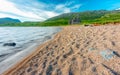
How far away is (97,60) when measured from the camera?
29.0 ft

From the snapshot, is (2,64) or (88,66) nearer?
(88,66)

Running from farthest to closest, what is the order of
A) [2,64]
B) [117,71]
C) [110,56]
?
[2,64] → [110,56] → [117,71]

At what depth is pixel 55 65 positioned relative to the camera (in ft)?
28.5

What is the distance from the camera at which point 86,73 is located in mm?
7148

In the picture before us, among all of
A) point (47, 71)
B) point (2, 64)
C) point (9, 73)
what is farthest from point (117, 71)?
point (2, 64)

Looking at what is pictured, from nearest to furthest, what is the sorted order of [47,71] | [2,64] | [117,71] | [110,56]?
[117,71], [47,71], [110,56], [2,64]

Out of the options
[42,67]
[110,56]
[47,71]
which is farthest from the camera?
[110,56]

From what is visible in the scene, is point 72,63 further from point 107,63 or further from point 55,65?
point 107,63

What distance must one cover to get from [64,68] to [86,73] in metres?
1.30

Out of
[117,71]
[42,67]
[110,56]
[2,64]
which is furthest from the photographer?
[2,64]

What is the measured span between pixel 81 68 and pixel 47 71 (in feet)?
5.36

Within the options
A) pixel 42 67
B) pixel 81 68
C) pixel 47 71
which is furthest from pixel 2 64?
pixel 81 68

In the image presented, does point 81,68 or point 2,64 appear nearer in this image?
point 81,68

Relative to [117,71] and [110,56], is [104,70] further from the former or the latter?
[110,56]
